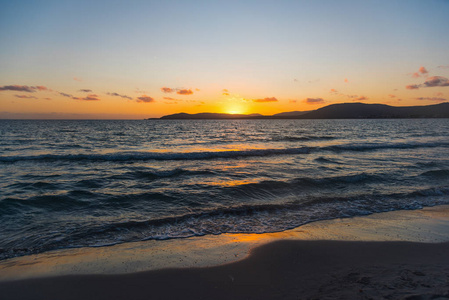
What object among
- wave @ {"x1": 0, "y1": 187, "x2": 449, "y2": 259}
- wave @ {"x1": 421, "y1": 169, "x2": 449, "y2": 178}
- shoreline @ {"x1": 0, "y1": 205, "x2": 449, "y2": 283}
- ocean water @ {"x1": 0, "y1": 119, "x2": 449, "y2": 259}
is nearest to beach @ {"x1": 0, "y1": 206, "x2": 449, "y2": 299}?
shoreline @ {"x1": 0, "y1": 205, "x2": 449, "y2": 283}

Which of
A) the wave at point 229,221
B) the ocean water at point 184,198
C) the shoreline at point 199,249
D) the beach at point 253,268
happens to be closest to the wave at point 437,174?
the ocean water at point 184,198

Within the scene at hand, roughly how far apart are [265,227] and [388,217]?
160 inches

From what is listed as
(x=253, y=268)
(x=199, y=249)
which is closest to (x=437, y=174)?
(x=253, y=268)

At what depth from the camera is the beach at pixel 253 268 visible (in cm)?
404

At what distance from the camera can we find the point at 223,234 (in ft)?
22.1

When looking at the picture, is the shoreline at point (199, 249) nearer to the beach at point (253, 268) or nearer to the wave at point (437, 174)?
the beach at point (253, 268)

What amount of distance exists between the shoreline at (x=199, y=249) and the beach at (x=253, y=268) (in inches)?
0.8

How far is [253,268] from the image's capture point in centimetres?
485

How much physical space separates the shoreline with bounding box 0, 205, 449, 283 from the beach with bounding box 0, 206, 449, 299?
0.02 metres

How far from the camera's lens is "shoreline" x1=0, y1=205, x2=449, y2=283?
492cm

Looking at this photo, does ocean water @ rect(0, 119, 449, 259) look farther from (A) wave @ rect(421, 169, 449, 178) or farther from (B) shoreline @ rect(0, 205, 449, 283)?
(B) shoreline @ rect(0, 205, 449, 283)

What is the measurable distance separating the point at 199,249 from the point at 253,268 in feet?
4.71

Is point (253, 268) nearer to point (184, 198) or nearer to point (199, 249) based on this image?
point (199, 249)

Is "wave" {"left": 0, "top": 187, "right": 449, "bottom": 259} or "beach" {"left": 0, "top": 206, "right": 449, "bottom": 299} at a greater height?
"beach" {"left": 0, "top": 206, "right": 449, "bottom": 299}
